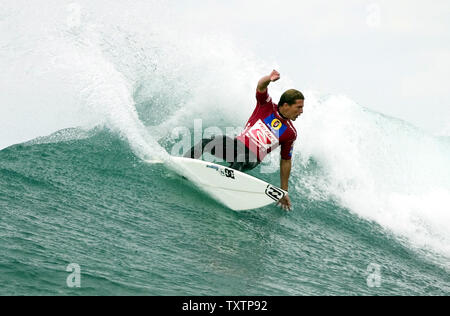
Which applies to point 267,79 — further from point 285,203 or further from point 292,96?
point 285,203

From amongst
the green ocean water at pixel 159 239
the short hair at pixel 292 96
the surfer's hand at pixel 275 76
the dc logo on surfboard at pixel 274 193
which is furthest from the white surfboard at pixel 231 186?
the surfer's hand at pixel 275 76

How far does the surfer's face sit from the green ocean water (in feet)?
5.14

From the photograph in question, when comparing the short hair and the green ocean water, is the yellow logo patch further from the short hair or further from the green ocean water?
the green ocean water

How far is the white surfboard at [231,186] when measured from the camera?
21.2 ft

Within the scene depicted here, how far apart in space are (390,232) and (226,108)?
5338 millimetres

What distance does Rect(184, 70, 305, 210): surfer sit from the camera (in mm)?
6305

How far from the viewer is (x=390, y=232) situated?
24.9ft

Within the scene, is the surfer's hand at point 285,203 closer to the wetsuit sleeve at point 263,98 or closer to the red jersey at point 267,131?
the red jersey at point 267,131
